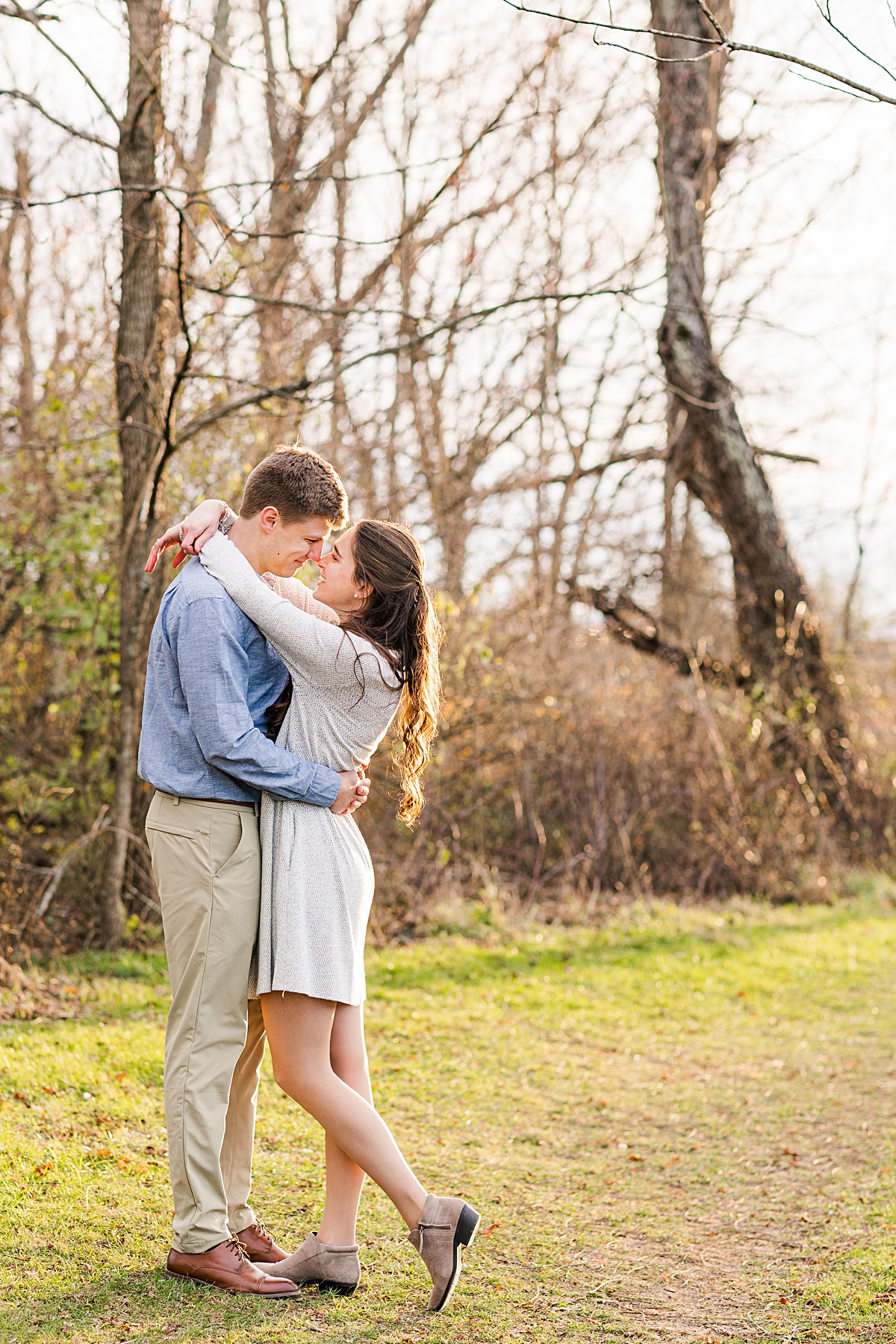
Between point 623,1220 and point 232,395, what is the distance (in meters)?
6.38

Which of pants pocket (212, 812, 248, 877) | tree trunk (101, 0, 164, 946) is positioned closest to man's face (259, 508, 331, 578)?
pants pocket (212, 812, 248, 877)

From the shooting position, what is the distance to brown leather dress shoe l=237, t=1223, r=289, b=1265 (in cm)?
327

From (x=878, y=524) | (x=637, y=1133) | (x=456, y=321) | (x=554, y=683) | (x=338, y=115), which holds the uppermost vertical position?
(x=338, y=115)

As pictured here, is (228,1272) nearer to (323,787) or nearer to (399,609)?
(323,787)

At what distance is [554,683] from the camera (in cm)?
1053

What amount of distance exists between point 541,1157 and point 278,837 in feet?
7.52

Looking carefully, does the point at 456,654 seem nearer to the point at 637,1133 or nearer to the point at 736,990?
the point at 736,990

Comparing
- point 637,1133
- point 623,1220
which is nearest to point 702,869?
point 637,1133

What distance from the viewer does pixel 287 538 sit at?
3189mm

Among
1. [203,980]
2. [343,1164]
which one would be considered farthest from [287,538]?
[343,1164]

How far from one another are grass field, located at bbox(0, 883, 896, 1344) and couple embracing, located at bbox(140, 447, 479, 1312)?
29 cm

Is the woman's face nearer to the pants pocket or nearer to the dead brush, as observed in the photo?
the pants pocket

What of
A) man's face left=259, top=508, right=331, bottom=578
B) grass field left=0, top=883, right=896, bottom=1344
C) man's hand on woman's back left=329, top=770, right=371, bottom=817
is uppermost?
man's face left=259, top=508, right=331, bottom=578

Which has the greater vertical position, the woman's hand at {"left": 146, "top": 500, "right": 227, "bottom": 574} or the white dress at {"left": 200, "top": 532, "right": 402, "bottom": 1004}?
the woman's hand at {"left": 146, "top": 500, "right": 227, "bottom": 574}
